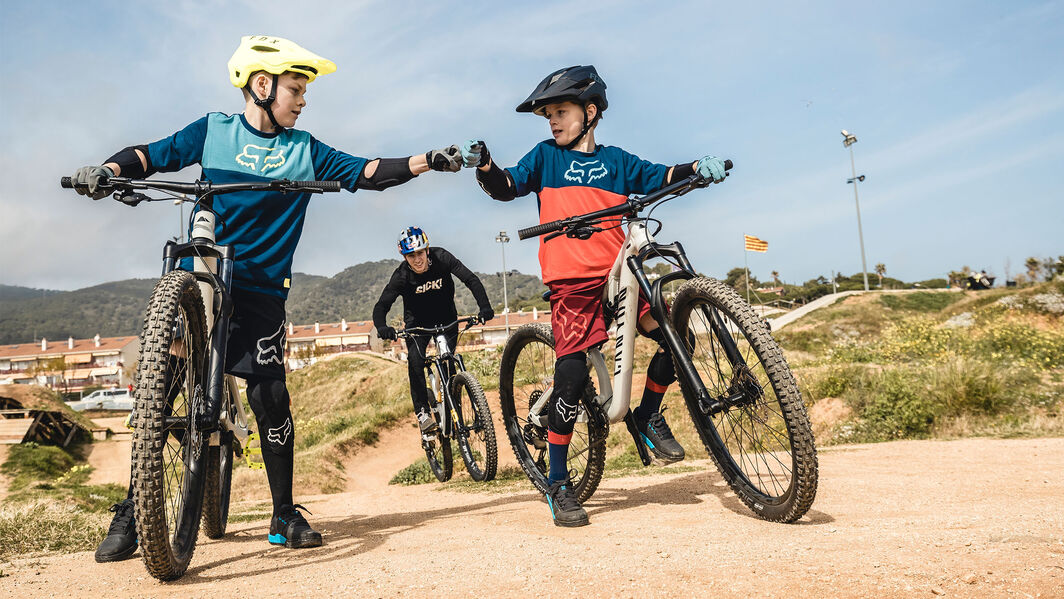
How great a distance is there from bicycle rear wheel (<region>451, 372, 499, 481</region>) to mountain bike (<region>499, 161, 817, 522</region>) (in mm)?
1992

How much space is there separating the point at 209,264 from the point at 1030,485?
506cm

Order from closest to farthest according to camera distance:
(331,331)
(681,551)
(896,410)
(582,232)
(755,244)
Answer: (681,551) → (582,232) → (896,410) → (755,244) → (331,331)

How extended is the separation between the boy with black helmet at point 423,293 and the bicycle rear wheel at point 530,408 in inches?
56.2

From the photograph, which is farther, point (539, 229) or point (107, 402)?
point (107, 402)

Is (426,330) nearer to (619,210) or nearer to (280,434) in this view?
(280,434)

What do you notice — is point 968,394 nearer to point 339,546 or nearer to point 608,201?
point 608,201

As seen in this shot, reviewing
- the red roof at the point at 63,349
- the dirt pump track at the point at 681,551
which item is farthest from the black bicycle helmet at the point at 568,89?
the red roof at the point at 63,349

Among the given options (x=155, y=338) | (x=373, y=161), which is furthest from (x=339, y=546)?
(x=373, y=161)

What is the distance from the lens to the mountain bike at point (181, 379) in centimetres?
272

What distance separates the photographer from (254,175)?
12.9 ft

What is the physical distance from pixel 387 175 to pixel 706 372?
2.23 meters

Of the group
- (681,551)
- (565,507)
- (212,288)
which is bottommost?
(565,507)

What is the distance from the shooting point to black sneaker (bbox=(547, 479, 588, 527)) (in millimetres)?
3865

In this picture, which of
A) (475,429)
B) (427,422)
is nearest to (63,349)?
(427,422)
